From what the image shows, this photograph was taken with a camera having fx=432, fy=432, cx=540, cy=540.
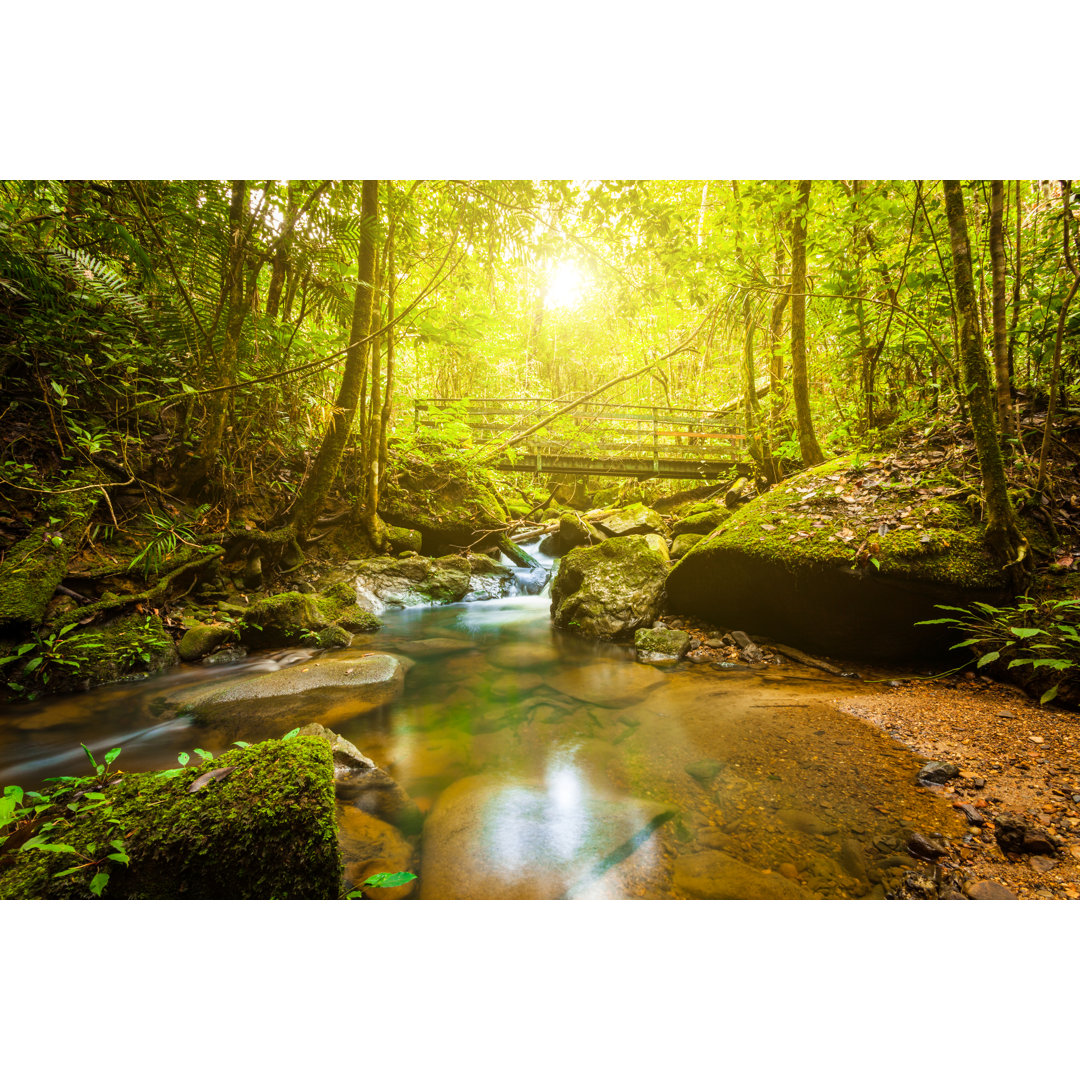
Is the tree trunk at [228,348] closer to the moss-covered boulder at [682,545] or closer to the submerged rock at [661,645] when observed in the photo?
the submerged rock at [661,645]

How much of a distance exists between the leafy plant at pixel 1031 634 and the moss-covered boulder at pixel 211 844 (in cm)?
317

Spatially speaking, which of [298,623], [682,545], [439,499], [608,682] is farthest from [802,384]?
[298,623]

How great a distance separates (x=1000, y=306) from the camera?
9.73 ft

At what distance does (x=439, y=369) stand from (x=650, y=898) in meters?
13.8

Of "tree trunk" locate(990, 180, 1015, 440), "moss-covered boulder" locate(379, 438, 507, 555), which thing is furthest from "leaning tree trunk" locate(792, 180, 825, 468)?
"moss-covered boulder" locate(379, 438, 507, 555)

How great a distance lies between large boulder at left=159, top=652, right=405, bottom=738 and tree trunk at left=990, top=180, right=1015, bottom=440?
518 cm

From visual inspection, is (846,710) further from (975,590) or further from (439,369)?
(439,369)

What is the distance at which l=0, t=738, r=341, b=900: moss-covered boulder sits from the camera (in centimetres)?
125

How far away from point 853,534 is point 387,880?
4.06 metres

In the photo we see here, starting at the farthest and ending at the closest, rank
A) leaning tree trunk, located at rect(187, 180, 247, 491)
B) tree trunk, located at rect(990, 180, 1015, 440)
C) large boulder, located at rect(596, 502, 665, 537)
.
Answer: large boulder, located at rect(596, 502, 665, 537) < leaning tree trunk, located at rect(187, 180, 247, 491) < tree trunk, located at rect(990, 180, 1015, 440)

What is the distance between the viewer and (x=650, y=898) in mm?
1645

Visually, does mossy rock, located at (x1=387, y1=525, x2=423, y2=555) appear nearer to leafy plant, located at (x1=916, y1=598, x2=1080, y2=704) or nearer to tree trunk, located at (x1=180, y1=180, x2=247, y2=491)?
tree trunk, located at (x1=180, y1=180, x2=247, y2=491)

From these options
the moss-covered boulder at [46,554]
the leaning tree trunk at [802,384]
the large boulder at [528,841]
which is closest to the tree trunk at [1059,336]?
the leaning tree trunk at [802,384]

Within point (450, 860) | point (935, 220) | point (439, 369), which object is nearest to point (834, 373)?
point (935, 220)
